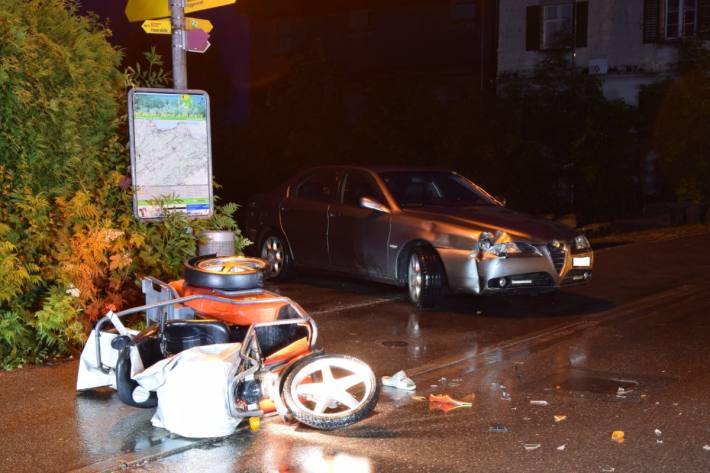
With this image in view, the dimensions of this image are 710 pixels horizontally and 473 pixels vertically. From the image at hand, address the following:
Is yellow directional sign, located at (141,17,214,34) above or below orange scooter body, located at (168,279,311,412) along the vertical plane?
above

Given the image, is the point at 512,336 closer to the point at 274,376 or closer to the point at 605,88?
the point at 274,376

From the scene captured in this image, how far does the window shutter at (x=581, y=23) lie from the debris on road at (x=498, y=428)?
2247 cm

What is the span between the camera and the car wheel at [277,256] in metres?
12.3

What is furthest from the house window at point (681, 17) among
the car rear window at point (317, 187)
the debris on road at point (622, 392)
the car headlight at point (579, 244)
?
the debris on road at point (622, 392)

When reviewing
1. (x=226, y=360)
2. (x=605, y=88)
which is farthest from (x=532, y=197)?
(x=226, y=360)

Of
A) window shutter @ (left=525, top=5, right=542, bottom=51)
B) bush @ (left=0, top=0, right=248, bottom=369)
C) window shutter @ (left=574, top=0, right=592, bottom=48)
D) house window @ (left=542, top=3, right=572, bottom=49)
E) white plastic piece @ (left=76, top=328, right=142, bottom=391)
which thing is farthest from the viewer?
window shutter @ (left=525, top=5, right=542, bottom=51)

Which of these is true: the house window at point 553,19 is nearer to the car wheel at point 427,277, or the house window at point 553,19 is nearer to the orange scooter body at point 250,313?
→ the car wheel at point 427,277

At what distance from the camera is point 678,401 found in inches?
264

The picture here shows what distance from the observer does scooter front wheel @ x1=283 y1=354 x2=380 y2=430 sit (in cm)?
589

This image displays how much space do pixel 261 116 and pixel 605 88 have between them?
976 cm

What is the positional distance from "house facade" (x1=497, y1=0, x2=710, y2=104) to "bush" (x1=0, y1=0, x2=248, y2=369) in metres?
18.1

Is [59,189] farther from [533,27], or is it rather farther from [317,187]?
[533,27]

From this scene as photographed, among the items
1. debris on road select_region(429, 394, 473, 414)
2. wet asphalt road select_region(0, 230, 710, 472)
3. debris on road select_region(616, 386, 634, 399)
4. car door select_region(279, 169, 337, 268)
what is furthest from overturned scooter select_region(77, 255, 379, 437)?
car door select_region(279, 169, 337, 268)

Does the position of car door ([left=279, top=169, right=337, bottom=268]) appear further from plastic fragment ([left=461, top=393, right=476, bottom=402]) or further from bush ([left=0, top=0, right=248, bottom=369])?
plastic fragment ([left=461, top=393, right=476, bottom=402])
